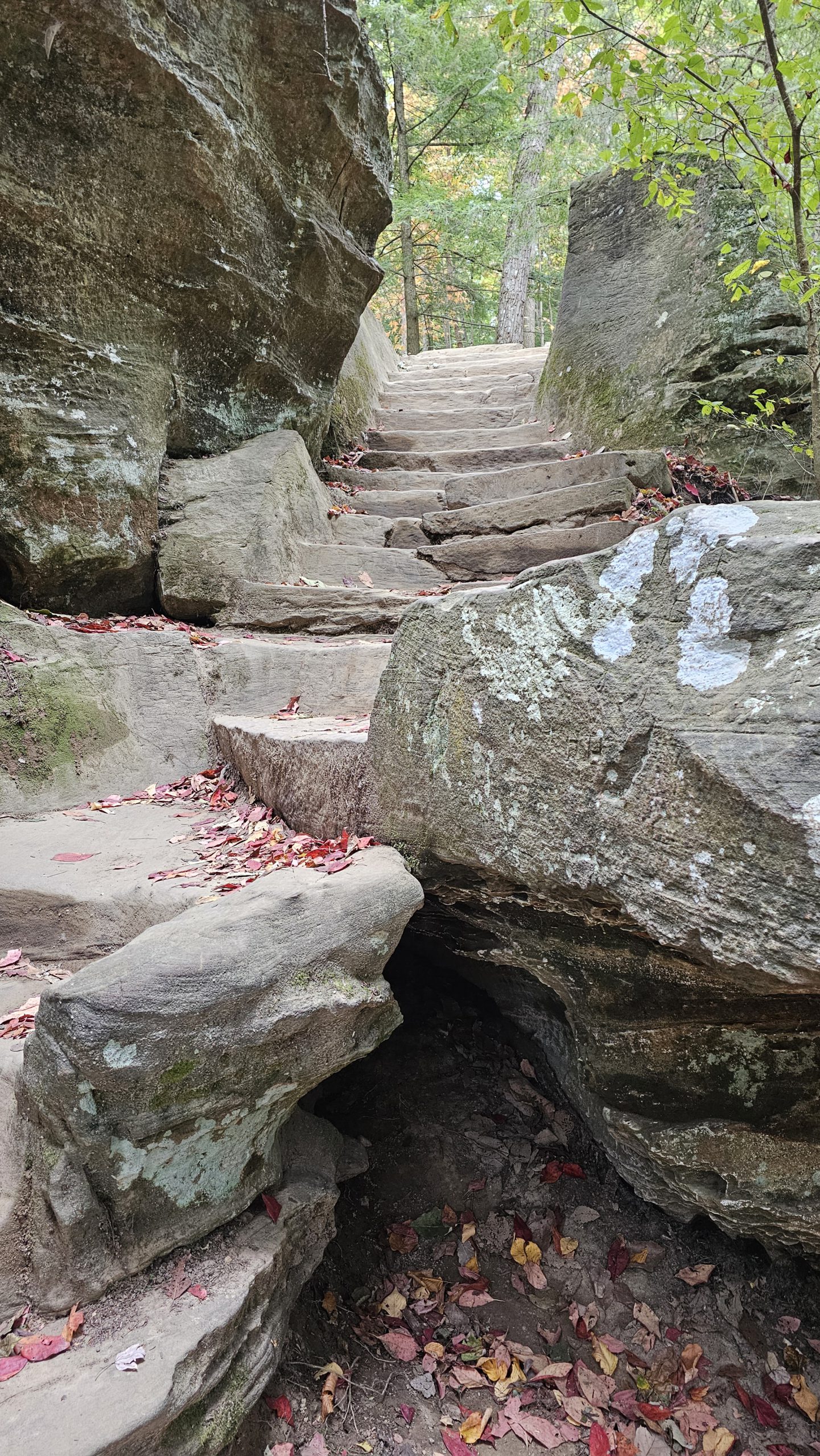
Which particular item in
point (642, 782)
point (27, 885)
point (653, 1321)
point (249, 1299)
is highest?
point (642, 782)

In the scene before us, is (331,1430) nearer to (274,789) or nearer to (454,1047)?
(454,1047)

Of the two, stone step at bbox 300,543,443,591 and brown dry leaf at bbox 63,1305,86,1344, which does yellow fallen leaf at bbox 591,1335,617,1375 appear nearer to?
brown dry leaf at bbox 63,1305,86,1344

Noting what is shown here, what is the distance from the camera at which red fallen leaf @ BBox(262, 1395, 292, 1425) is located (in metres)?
2.03

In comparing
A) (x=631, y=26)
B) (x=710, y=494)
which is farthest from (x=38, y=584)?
(x=631, y=26)

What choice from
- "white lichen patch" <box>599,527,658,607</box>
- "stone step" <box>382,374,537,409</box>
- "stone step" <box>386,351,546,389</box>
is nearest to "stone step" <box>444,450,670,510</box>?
"stone step" <box>382,374,537,409</box>

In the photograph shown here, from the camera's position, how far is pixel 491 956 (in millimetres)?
2658

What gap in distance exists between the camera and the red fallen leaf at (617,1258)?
271 centimetres

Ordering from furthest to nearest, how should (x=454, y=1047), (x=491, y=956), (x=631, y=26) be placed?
(x=631, y=26), (x=454, y=1047), (x=491, y=956)

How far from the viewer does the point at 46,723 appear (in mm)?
3393

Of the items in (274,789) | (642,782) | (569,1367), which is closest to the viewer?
(642,782)

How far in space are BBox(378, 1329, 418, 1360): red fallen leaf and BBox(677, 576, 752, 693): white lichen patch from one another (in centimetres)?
241

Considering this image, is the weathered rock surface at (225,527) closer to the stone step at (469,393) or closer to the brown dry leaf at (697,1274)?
the brown dry leaf at (697,1274)

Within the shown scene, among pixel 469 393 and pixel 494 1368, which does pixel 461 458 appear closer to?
pixel 469 393

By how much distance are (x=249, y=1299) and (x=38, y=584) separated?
11.5 feet
